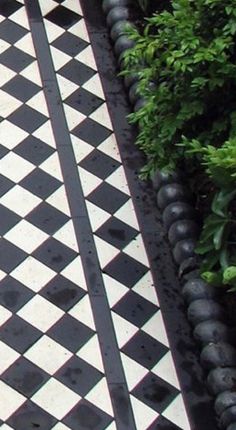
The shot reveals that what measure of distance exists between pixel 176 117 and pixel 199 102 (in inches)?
5.3

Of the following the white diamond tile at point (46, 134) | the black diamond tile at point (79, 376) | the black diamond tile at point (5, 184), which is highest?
the white diamond tile at point (46, 134)

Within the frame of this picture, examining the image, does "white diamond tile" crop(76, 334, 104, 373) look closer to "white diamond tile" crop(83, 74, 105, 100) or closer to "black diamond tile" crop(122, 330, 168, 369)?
"black diamond tile" crop(122, 330, 168, 369)

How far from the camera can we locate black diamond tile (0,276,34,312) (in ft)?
19.7

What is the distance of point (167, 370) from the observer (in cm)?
583

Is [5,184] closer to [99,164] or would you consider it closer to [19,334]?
[99,164]

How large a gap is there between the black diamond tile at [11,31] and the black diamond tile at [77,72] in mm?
367

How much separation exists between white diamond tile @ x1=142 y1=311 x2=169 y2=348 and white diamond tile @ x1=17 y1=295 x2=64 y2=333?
0.43 metres

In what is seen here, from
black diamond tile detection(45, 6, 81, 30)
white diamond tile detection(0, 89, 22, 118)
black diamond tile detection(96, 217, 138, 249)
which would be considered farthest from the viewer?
black diamond tile detection(45, 6, 81, 30)

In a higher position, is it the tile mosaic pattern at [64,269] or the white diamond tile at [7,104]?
the white diamond tile at [7,104]

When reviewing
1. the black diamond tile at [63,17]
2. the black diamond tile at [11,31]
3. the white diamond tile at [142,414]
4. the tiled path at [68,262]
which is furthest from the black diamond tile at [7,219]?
the black diamond tile at [63,17]

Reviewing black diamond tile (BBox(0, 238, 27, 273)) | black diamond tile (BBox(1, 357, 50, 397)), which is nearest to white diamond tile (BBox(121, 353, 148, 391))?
black diamond tile (BBox(1, 357, 50, 397))

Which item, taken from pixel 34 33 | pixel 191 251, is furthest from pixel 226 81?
pixel 34 33

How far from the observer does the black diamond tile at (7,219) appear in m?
6.30

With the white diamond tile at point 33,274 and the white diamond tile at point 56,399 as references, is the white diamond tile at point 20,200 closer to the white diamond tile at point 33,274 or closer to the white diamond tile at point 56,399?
the white diamond tile at point 33,274
